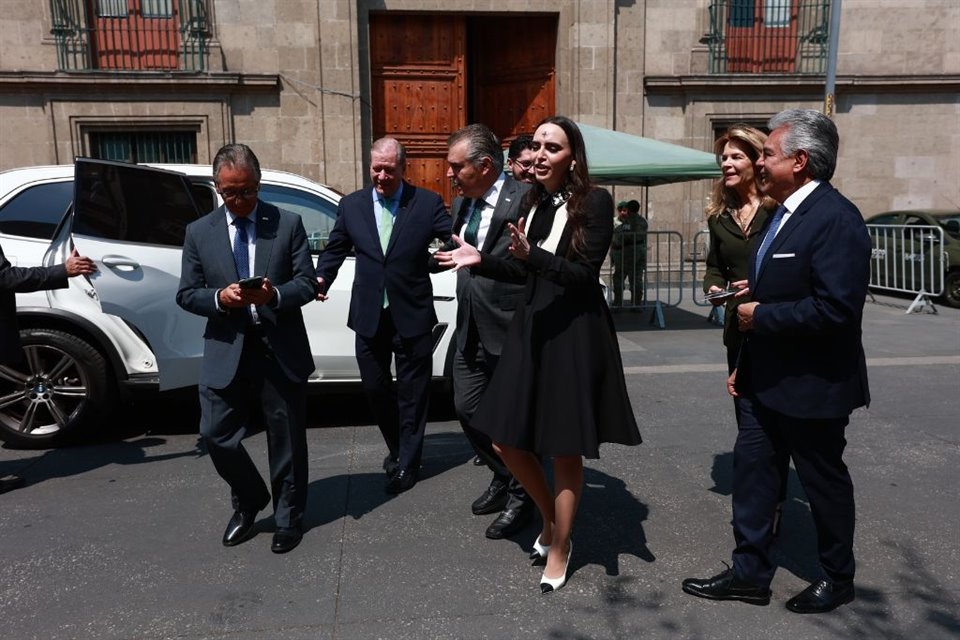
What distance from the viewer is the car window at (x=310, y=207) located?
5.58 metres

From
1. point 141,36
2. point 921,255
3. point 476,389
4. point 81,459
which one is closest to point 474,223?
point 476,389

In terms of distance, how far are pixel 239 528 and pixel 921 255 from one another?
1119cm

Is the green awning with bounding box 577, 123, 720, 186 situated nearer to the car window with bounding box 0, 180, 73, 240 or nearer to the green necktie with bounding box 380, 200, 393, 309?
the green necktie with bounding box 380, 200, 393, 309

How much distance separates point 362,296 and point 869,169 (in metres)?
14.1

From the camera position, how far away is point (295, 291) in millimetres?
3443

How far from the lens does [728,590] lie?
307cm

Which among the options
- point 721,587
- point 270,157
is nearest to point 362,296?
point 721,587

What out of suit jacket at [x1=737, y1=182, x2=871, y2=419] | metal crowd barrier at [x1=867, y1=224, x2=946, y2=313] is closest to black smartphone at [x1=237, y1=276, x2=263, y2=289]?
suit jacket at [x1=737, y1=182, x2=871, y2=419]

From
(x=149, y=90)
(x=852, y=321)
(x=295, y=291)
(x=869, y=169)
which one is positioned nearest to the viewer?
(x=852, y=321)

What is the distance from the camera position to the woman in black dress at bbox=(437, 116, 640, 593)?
9.75ft

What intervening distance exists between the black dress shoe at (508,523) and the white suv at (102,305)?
5.97 ft

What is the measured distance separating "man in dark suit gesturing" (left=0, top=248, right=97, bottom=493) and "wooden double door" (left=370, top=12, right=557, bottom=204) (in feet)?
33.5

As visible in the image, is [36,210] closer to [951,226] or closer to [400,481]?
[400,481]

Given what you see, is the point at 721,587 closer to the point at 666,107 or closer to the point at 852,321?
the point at 852,321
